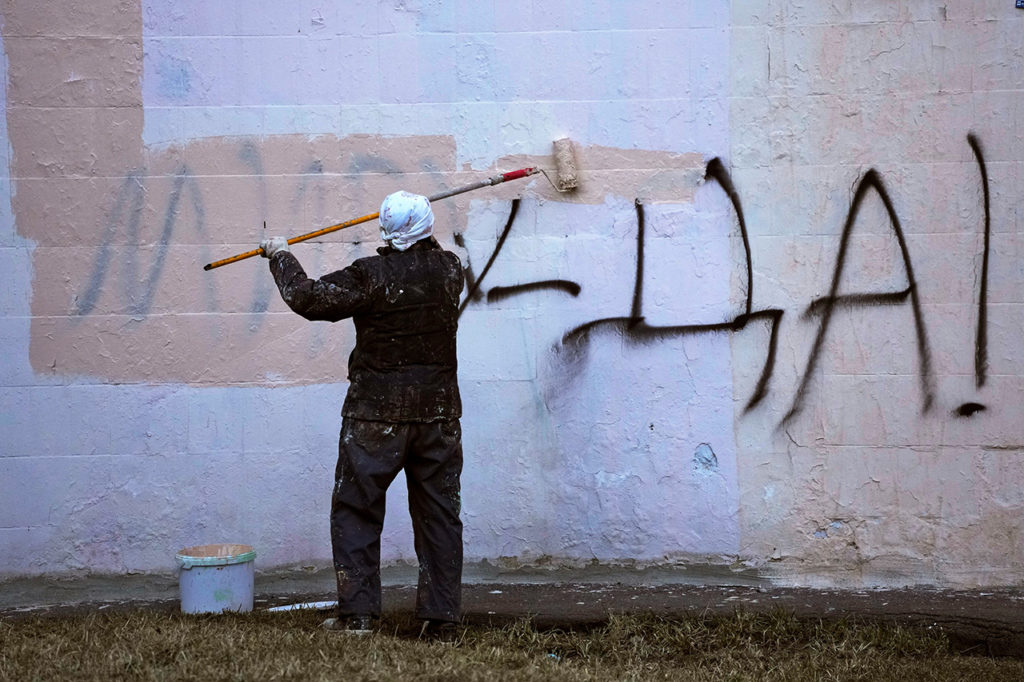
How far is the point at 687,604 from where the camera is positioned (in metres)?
5.25

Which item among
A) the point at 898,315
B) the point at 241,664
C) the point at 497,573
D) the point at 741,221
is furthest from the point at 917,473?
the point at 241,664

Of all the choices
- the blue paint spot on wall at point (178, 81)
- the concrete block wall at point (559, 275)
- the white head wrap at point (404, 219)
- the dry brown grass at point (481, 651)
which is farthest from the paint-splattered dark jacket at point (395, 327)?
the blue paint spot on wall at point (178, 81)

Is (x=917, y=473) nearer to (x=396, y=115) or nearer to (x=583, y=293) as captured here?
(x=583, y=293)

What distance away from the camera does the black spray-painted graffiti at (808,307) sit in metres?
5.62

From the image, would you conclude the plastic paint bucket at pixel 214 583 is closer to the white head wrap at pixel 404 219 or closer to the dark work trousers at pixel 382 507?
the dark work trousers at pixel 382 507

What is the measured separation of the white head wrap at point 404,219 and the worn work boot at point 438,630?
4.72 feet

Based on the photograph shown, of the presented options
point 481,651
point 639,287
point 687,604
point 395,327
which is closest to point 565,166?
point 639,287

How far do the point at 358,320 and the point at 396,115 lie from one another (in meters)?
1.50

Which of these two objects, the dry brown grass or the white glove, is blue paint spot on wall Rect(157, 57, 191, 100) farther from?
the dry brown grass

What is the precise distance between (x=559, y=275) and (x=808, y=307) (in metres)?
1.18

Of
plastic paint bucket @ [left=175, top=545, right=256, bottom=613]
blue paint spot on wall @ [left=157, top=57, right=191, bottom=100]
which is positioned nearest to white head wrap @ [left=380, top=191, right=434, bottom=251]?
plastic paint bucket @ [left=175, top=545, right=256, bottom=613]

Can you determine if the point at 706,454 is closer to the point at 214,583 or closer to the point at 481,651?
the point at 481,651

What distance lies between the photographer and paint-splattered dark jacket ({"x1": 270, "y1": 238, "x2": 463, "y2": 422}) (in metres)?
4.49

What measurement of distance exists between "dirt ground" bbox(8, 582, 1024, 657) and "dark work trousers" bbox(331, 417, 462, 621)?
45 centimetres
